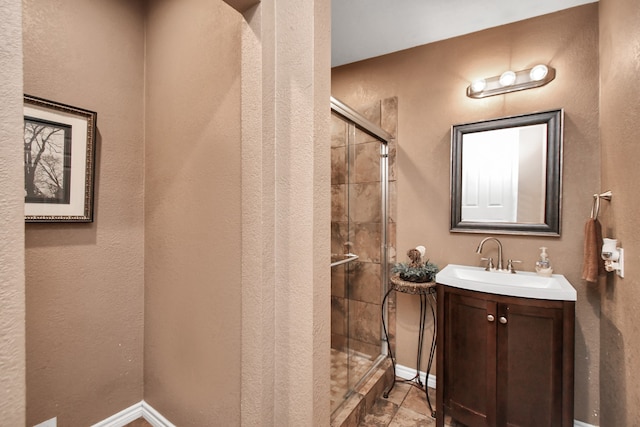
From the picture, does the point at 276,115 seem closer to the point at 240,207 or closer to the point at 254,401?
the point at 240,207

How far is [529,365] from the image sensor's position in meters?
1.48

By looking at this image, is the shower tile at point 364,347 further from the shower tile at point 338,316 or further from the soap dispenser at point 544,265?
the soap dispenser at point 544,265

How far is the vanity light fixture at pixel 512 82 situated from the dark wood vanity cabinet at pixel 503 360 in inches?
55.4

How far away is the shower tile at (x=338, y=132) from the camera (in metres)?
1.85

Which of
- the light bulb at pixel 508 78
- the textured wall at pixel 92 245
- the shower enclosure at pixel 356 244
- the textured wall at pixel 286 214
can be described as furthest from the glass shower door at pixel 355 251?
the textured wall at pixel 92 245

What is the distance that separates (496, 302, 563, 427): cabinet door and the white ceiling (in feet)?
6.17

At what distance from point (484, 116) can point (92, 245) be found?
269cm

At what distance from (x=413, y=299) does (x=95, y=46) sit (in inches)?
107

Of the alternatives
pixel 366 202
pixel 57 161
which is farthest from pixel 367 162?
pixel 57 161

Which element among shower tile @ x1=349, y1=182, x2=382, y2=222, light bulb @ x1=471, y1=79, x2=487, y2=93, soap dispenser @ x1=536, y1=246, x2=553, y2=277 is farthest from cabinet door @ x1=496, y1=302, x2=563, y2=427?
light bulb @ x1=471, y1=79, x2=487, y2=93

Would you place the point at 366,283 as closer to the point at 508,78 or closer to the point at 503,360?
the point at 503,360

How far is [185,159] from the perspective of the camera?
147 centimetres

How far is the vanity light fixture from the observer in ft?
6.01

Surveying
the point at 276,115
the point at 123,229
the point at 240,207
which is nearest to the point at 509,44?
the point at 276,115
